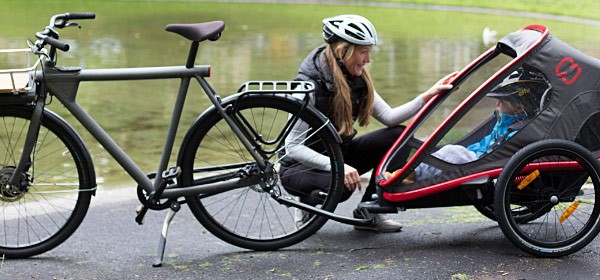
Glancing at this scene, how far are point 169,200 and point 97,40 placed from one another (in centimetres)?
1141

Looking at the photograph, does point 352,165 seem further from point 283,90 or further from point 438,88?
point 283,90

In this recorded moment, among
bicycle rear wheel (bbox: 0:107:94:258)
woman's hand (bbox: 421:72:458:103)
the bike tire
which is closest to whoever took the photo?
the bike tire

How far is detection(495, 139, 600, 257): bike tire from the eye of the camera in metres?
4.18

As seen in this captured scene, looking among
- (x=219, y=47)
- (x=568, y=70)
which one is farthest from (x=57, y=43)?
(x=219, y=47)

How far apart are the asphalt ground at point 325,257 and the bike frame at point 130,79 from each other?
1.12 feet

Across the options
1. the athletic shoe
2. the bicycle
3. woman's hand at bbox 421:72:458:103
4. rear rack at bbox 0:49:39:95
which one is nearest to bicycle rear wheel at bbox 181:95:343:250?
the bicycle

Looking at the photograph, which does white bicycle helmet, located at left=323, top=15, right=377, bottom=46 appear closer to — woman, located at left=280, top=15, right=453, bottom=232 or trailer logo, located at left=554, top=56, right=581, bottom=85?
woman, located at left=280, top=15, right=453, bottom=232

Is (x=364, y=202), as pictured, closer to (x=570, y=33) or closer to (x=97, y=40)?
(x=97, y=40)

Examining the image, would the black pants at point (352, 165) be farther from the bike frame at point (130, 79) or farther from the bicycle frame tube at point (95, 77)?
the bicycle frame tube at point (95, 77)

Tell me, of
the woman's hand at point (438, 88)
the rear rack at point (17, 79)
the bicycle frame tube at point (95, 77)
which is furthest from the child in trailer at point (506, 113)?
the rear rack at point (17, 79)

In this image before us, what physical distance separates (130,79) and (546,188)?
1922mm

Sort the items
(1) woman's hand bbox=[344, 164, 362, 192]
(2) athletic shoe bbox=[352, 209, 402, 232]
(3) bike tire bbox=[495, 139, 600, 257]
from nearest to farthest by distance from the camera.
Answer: (3) bike tire bbox=[495, 139, 600, 257]
(1) woman's hand bbox=[344, 164, 362, 192]
(2) athletic shoe bbox=[352, 209, 402, 232]

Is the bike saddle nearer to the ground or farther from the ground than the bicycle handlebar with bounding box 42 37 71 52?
farther from the ground

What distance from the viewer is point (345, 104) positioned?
467 centimetres
